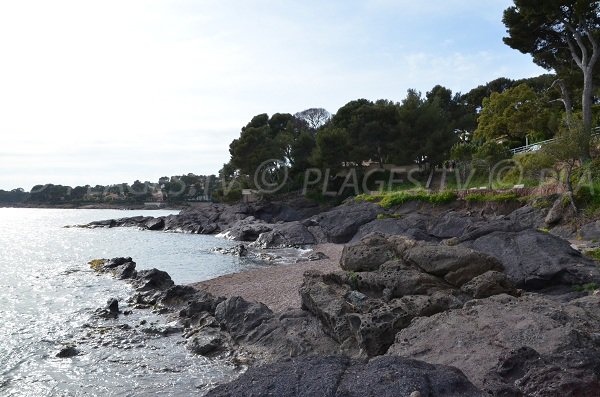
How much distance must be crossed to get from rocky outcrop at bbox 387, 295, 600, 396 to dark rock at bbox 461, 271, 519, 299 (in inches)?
66.5

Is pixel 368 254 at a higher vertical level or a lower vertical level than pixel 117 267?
higher

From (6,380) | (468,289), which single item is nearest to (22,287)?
(6,380)

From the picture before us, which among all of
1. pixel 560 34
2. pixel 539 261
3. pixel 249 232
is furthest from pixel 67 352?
pixel 560 34

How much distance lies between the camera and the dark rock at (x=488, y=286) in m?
10.9

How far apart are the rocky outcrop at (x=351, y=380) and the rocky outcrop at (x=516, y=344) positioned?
2.07 ft

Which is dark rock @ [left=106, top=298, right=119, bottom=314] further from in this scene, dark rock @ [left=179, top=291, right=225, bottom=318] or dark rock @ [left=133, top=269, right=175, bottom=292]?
dark rock @ [left=133, top=269, right=175, bottom=292]

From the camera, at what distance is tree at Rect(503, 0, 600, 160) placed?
96.6 ft

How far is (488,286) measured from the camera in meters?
10.9

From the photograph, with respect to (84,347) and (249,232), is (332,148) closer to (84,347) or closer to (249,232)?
(249,232)

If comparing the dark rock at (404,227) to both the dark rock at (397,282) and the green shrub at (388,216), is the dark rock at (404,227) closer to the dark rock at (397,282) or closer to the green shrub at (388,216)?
the green shrub at (388,216)

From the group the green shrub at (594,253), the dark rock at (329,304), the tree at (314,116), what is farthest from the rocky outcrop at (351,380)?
the tree at (314,116)

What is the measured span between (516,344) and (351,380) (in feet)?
11.0

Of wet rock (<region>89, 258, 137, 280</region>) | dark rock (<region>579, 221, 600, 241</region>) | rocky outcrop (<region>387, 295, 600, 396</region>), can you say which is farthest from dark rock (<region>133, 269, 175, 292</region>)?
dark rock (<region>579, 221, 600, 241</region>)

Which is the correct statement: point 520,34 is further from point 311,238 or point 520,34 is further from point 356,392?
point 356,392
